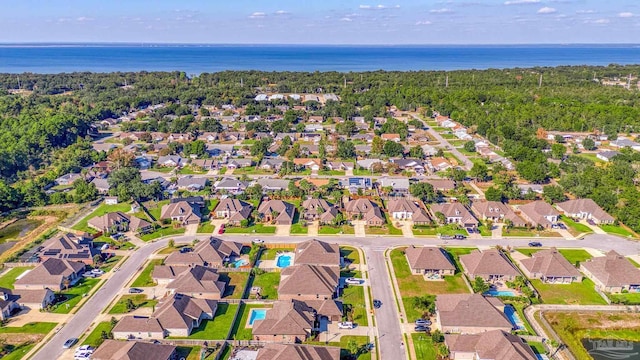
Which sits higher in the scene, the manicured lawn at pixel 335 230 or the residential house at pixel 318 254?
the residential house at pixel 318 254

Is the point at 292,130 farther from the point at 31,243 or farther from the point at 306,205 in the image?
the point at 31,243

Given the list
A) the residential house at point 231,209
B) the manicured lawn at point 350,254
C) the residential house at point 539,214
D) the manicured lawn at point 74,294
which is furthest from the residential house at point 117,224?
the residential house at point 539,214

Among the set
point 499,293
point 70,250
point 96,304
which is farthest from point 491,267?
point 70,250

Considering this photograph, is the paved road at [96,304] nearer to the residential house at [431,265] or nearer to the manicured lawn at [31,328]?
the manicured lawn at [31,328]

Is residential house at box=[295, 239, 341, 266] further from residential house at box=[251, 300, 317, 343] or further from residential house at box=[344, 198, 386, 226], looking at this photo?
residential house at box=[344, 198, 386, 226]

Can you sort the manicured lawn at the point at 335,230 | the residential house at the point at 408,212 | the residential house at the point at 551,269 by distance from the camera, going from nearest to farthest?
the residential house at the point at 551,269 < the manicured lawn at the point at 335,230 < the residential house at the point at 408,212

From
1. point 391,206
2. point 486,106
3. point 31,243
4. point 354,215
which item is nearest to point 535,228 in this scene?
point 391,206
